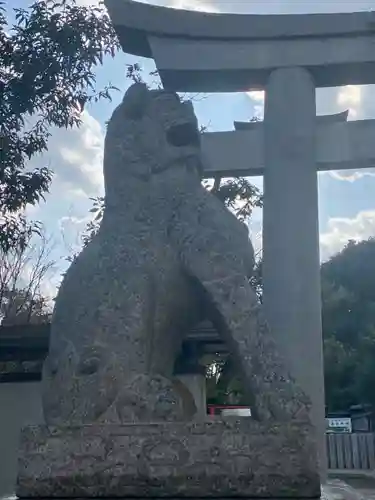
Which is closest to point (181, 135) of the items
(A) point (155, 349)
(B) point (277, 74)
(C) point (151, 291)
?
(C) point (151, 291)

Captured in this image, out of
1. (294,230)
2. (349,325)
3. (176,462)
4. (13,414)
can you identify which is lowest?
(176,462)

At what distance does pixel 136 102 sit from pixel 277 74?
2522 millimetres

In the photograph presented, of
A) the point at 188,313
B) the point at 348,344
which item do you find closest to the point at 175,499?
the point at 188,313

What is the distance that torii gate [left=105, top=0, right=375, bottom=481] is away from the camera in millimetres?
5420

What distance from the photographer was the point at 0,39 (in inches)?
221

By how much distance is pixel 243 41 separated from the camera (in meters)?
5.61

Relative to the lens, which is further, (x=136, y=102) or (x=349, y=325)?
(x=349, y=325)

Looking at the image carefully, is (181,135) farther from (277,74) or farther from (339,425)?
(339,425)

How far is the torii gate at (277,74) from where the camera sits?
5.42 meters

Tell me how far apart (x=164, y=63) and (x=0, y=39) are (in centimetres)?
122

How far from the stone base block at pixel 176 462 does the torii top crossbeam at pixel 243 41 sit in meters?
3.65

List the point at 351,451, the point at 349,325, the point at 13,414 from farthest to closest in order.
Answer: the point at 349,325 → the point at 351,451 → the point at 13,414

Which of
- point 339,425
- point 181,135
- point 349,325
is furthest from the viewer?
point 349,325

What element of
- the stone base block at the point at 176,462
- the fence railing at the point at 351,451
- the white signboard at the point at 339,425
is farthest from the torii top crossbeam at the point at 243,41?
the white signboard at the point at 339,425
